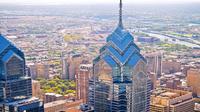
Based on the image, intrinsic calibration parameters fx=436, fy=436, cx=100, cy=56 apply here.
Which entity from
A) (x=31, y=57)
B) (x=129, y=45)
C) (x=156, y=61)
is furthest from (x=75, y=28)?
(x=129, y=45)

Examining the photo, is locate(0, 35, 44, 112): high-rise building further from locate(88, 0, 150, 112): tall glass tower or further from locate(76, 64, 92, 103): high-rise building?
locate(76, 64, 92, 103): high-rise building

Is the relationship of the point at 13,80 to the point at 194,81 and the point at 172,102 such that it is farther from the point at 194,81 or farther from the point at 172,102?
the point at 194,81

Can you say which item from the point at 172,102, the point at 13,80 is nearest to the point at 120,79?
the point at 172,102

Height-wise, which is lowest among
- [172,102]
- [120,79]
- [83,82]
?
[172,102]

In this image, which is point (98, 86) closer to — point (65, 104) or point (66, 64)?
point (65, 104)

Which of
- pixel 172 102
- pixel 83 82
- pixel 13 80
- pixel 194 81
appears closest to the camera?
pixel 13 80

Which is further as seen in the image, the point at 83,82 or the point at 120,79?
the point at 83,82

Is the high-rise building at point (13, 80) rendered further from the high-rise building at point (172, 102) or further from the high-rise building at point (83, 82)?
the high-rise building at point (83, 82)
